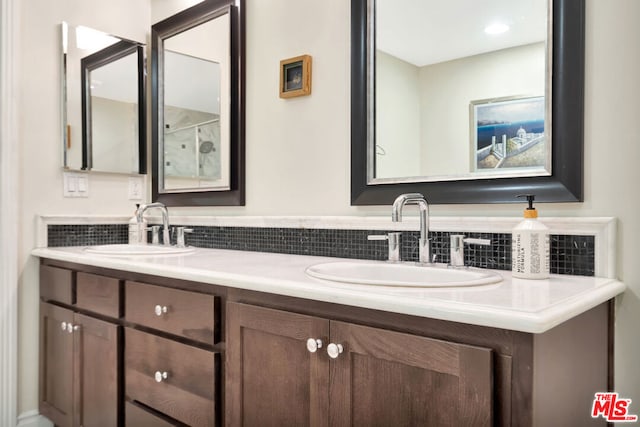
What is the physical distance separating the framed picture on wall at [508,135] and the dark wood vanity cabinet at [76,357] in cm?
122

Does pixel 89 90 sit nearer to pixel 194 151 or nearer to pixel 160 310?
pixel 194 151

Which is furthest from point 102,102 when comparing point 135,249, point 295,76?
point 295,76

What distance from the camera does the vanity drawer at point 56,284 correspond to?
1.75m

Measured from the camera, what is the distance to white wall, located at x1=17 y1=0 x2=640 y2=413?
107 centimetres

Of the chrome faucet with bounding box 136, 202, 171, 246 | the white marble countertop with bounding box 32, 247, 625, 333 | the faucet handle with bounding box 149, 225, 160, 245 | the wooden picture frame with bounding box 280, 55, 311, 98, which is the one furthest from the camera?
the faucet handle with bounding box 149, 225, 160, 245

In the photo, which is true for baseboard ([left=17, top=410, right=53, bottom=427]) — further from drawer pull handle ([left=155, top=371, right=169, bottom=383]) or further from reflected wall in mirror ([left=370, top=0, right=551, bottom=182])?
reflected wall in mirror ([left=370, top=0, right=551, bottom=182])

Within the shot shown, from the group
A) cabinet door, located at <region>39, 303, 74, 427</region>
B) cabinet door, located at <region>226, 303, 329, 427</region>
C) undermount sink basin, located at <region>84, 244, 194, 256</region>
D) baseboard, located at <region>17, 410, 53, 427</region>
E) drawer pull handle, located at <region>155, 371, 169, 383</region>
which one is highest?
undermount sink basin, located at <region>84, 244, 194, 256</region>

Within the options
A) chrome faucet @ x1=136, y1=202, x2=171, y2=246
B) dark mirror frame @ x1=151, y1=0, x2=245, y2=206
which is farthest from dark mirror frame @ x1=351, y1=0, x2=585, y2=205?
chrome faucet @ x1=136, y1=202, x2=171, y2=246

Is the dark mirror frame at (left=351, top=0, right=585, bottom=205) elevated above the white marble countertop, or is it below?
above

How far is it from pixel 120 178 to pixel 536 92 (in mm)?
1908

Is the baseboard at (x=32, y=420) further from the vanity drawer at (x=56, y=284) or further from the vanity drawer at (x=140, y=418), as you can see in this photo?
the vanity drawer at (x=140, y=418)

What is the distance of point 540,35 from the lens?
1195 millimetres

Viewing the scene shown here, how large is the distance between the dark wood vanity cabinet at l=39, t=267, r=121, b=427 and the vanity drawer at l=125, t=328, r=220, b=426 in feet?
0.32

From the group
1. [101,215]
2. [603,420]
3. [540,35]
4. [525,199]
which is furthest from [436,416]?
[101,215]
